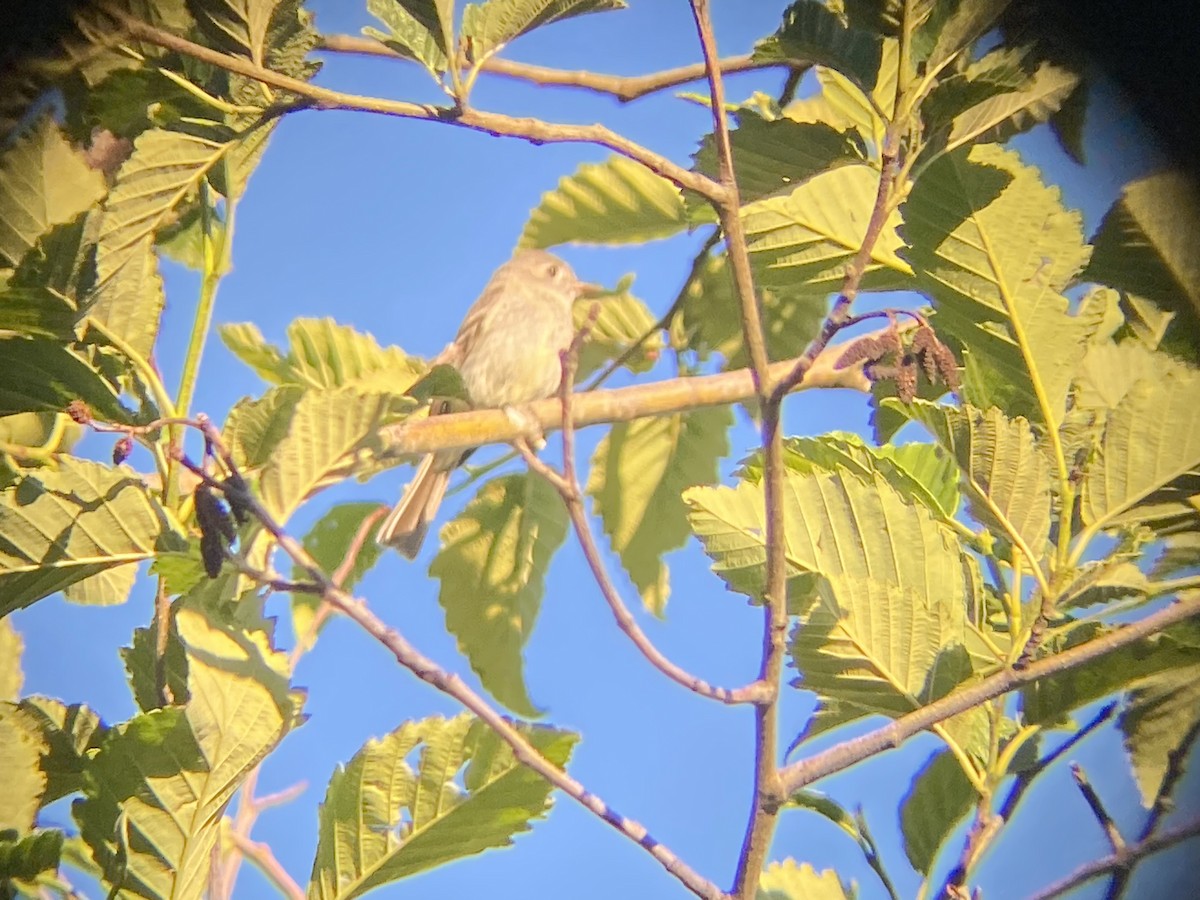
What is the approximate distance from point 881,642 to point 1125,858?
0.15 meters

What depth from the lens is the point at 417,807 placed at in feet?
1.53

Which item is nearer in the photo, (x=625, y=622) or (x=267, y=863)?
(x=625, y=622)

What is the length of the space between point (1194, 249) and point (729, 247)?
0.83 feet

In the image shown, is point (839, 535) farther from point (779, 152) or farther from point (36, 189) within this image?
point (36, 189)

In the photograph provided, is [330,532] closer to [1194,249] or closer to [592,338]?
[592,338]

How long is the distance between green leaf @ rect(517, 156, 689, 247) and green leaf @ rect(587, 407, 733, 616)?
0.11 m

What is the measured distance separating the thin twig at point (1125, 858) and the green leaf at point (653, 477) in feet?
0.81

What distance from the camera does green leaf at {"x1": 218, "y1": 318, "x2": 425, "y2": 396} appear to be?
552 mm

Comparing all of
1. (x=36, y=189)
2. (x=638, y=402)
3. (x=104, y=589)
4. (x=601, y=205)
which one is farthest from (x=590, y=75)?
(x=104, y=589)

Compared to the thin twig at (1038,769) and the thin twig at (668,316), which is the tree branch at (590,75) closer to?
the thin twig at (668,316)

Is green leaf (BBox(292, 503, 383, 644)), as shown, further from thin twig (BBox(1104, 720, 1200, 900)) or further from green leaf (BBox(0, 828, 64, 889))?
thin twig (BBox(1104, 720, 1200, 900))

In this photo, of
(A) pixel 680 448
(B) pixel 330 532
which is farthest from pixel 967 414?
(B) pixel 330 532

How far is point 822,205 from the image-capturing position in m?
0.51

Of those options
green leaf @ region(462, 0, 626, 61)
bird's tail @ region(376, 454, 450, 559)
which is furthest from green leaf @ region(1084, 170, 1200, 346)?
bird's tail @ region(376, 454, 450, 559)
